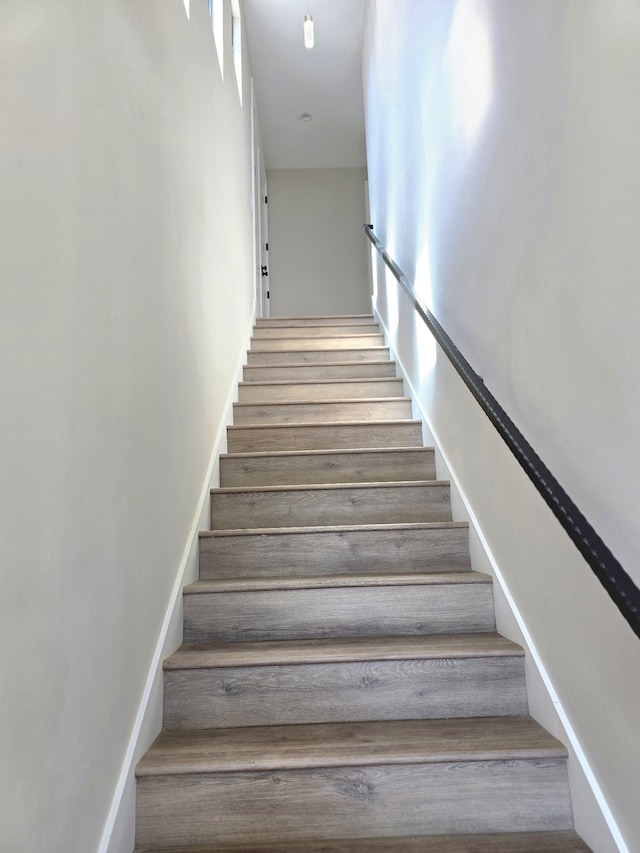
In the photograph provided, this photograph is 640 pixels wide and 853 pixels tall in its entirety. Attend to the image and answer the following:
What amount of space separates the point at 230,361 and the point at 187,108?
1.26 metres

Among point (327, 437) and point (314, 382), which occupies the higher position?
point (314, 382)

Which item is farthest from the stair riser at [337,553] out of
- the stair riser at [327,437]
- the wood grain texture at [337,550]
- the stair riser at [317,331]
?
the stair riser at [317,331]

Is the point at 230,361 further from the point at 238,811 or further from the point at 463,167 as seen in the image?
the point at 238,811

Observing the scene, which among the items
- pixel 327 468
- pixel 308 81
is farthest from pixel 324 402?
pixel 308 81

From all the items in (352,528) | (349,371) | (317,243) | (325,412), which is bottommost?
(352,528)

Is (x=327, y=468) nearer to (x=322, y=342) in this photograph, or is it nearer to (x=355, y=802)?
(x=355, y=802)

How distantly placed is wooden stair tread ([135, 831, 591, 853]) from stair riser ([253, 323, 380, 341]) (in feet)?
Result: 10.8

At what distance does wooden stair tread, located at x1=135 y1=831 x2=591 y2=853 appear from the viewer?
1.21m

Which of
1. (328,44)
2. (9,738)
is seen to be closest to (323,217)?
(328,44)

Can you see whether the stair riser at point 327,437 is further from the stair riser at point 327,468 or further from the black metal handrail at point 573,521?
the black metal handrail at point 573,521

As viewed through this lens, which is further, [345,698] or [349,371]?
[349,371]

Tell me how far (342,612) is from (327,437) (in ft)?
3.69

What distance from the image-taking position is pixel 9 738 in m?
0.83

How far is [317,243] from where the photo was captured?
6793mm
